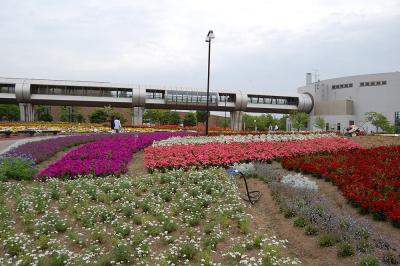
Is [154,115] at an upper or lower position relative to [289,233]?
upper

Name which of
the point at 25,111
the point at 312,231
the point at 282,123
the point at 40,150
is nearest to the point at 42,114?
the point at 25,111

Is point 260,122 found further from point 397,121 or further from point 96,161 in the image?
point 96,161

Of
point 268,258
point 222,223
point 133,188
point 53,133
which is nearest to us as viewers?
point 268,258

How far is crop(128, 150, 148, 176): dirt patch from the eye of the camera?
12.1 metres

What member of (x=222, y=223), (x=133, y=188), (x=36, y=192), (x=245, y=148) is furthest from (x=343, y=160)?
(x=36, y=192)

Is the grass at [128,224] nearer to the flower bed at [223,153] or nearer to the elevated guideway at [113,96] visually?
the flower bed at [223,153]

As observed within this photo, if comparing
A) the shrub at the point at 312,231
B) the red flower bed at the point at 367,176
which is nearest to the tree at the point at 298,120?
the red flower bed at the point at 367,176

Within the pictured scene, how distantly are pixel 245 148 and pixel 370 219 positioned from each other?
7.82 metres

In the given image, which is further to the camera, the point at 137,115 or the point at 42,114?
the point at 42,114

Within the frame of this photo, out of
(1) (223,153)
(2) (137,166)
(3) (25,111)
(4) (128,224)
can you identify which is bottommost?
(4) (128,224)

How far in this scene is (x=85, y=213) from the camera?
7855 millimetres

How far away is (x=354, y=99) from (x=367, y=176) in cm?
6469

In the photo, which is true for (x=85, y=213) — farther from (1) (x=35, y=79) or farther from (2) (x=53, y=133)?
(1) (x=35, y=79)

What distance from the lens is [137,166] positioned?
1327cm
